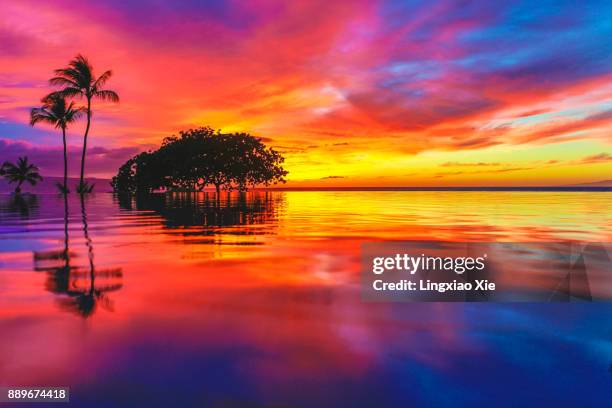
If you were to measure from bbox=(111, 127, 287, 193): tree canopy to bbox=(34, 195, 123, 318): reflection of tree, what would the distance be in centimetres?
5262

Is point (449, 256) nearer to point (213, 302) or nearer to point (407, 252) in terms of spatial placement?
point (407, 252)

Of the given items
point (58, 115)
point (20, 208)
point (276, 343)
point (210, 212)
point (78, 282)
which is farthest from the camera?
point (58, 115)

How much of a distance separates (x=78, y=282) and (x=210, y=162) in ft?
180

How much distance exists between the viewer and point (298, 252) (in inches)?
299

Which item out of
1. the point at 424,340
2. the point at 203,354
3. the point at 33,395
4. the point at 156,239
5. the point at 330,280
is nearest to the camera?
the point at 33,395

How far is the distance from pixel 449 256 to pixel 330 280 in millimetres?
2867

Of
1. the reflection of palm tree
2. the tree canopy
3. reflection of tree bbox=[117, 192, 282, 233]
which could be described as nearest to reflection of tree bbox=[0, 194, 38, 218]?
reflection of tree bbox=[117, 192, 282, 233]

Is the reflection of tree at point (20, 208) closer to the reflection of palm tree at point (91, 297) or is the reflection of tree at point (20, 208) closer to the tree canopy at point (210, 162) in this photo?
the reflection of palm tree at point (91, 297)

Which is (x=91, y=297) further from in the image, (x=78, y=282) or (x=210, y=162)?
(x=210, y=162)

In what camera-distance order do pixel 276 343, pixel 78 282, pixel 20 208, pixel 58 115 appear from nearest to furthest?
1. pixel 276 343
2. pixel 78 282
3. pixel 20 208
4. pixel 58 115

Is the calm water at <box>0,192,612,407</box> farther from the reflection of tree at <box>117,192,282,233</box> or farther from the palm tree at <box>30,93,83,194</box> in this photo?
the palm tree at <box>30,93,83,194</box>

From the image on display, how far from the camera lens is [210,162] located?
58.6 metres

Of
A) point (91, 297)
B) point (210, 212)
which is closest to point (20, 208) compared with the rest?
point (210, 212)

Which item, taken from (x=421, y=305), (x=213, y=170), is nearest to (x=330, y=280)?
(x=421, y=305)
